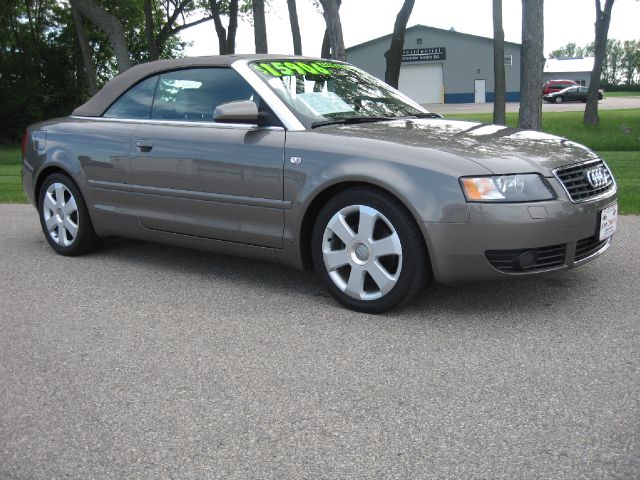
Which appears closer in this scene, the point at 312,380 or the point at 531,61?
the point at 312,380

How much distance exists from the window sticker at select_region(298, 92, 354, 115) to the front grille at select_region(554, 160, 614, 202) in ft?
4.93

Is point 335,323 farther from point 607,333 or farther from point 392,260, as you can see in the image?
point 607,333

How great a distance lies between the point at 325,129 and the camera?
471 cm

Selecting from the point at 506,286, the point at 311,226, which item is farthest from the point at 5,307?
the point at 506,286

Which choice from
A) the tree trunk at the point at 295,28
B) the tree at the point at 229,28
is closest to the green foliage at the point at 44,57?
the tree at the point at 229,28

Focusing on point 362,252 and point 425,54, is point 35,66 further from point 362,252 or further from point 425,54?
point 425,54

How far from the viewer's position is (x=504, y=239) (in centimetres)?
401

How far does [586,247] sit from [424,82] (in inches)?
2301

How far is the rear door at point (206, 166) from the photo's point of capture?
474 centimetres

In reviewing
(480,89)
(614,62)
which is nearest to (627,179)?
(480,89)

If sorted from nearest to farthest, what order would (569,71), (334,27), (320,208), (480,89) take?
(320,208) < (334,27) < (480,89) < (569,71)

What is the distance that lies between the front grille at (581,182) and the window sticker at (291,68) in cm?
188

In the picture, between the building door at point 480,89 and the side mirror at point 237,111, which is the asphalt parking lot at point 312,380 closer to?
the side mirror at point 237,111

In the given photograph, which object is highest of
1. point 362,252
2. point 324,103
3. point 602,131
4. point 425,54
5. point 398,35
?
point 425,54
